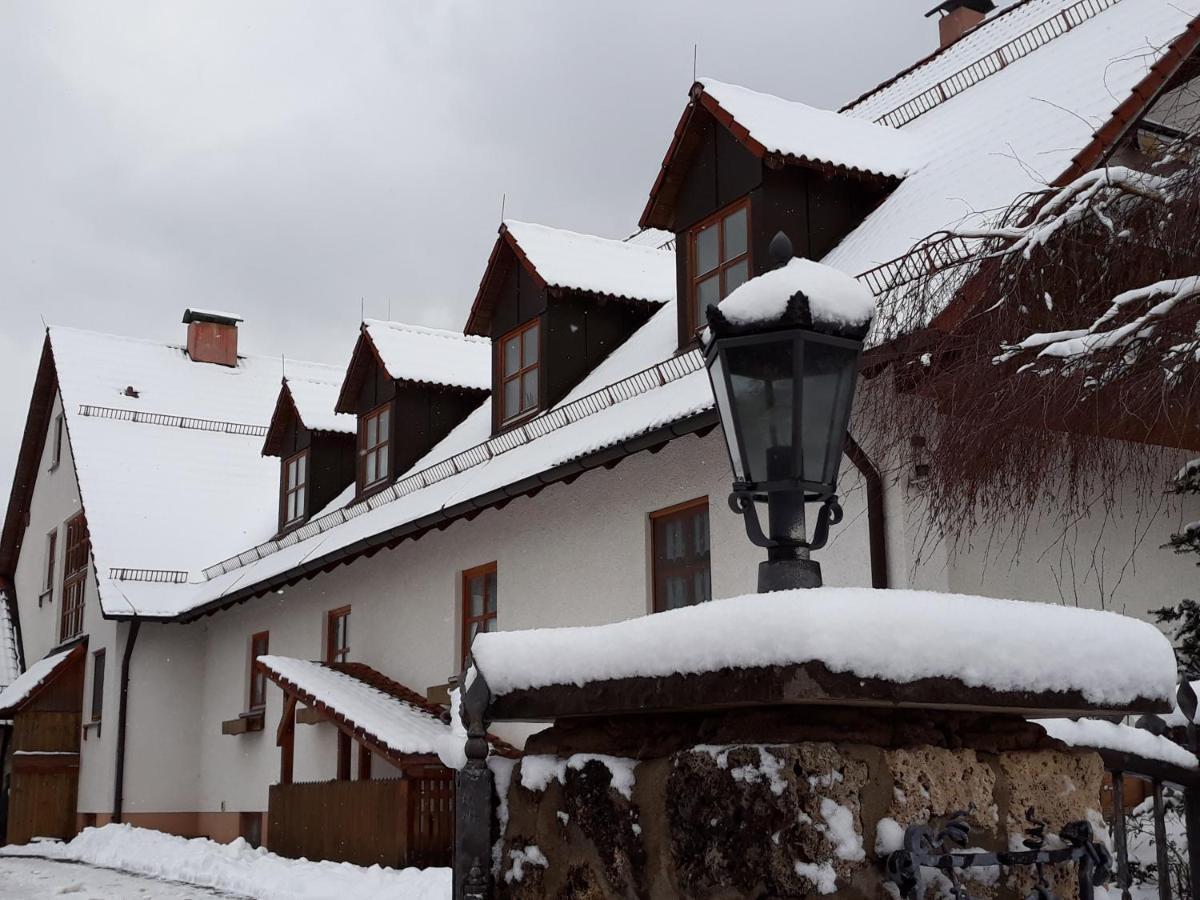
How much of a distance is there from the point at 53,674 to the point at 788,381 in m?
19.6

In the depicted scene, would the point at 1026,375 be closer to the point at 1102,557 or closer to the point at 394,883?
the point at 1102,557

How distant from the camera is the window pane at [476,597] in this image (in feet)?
43.2

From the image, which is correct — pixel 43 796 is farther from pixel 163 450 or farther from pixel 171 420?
pixel 171 420

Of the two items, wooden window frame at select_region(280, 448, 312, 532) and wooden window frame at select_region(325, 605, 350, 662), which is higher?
wooden window frame at select_region(280, 448, 312, 532)

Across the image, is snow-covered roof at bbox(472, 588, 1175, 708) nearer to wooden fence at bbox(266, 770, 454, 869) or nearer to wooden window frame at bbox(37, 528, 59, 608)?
wooden fence at bbox(266, 770, 454, 869)

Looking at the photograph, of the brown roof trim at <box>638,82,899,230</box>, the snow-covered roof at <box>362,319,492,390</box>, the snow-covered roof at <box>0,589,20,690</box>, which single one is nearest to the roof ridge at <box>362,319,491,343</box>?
the snow-covered roof at <box>362,319,492,390</box>

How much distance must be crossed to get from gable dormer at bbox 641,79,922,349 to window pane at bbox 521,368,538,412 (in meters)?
2.27

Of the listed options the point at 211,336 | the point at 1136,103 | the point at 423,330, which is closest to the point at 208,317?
the point at 211,336

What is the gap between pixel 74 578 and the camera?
22.2 m

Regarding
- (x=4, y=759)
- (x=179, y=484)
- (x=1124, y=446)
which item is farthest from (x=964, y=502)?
(x=4, y=759)

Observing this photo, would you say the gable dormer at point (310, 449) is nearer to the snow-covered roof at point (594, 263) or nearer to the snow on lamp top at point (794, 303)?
the snow-covered roof at point (594, 263)

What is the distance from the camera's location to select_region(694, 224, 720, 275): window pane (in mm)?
10945

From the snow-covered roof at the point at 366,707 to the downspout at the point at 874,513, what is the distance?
3.94 metres

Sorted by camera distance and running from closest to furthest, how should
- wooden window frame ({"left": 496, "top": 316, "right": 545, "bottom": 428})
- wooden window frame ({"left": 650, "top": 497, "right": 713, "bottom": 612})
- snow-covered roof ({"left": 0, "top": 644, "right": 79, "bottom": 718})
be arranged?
wooden window frame ({"left": 650, "top": 497, "right": 713, "bottom": 612}) → wooden window frame ({"left": 496, "top": 316, "right": 545, "bottom": 428}) → snow-covered roof ({"left": 0, "top": 644, "right": 79, "bottom": 718})
